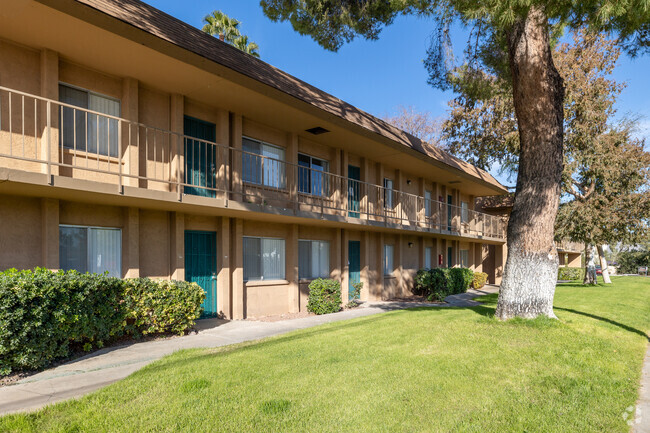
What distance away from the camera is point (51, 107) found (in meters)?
7.86

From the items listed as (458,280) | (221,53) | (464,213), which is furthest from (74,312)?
(464,213)

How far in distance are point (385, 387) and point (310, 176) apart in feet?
32.4

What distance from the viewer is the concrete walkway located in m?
4.92

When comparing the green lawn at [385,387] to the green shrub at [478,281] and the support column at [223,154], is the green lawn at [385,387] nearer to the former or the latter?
the support column at [223,154]

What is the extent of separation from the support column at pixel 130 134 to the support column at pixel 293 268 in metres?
5.35

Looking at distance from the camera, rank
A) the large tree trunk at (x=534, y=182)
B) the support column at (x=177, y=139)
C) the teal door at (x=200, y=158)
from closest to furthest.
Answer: the large tree trunk at (x=534, y=182) → the support column at (x=177, y=139) → the teal door at (x=200, y=158)

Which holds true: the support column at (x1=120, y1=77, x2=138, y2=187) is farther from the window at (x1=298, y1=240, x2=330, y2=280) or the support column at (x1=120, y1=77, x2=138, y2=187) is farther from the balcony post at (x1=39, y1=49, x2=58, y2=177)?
the window at (x1=298, y1=240, x2=330, y2=280)

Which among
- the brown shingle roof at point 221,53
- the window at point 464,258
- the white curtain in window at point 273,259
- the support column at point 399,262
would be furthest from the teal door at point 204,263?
the window at point 464,258

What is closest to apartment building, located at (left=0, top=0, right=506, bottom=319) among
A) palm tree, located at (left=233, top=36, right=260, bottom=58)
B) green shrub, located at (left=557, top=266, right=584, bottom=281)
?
palm tree, located at (left=233, top=36, right=260, bottom=58)

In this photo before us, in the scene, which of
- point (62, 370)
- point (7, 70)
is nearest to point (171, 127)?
point (7, 70)

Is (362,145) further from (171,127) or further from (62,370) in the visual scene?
(62,370)

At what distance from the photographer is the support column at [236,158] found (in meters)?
11.0

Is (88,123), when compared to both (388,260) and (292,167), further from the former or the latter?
(388,260)

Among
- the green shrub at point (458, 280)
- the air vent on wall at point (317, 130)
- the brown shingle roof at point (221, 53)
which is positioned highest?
the brown shingle roof at point (221, 53)
